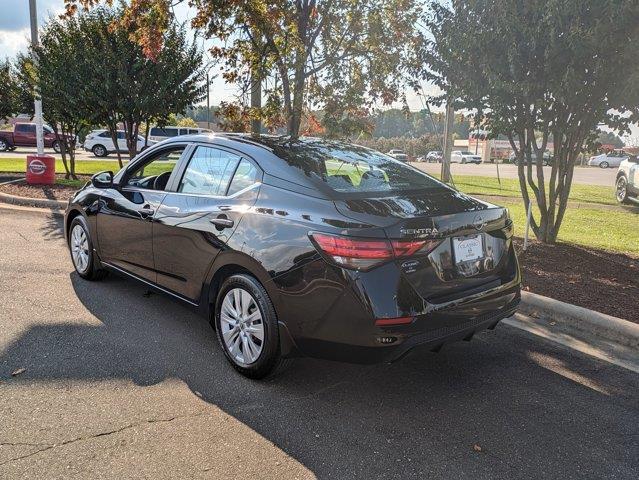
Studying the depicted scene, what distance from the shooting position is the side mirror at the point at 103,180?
4.98 meters

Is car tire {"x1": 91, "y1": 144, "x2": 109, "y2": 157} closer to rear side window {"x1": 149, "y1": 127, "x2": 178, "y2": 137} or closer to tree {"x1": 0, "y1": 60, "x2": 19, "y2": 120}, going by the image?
rear side window {"x1": 149, "y1": 127, "x2": 178, "y2": 137}

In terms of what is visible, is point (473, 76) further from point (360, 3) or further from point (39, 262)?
point (39, 262)

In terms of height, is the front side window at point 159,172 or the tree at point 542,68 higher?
the tree at point 542,68

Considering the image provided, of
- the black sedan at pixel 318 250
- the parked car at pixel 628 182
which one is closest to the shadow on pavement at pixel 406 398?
the black sedan at pixel 318 250

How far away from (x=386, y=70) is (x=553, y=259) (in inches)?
173

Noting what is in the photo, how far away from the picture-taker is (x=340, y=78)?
894 cm

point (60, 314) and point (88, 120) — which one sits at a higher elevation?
point (88, 120)

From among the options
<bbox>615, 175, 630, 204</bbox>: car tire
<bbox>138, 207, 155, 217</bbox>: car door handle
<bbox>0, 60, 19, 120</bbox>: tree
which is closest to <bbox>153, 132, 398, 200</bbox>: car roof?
<bbox>138, 207, 155, 217</bbox>: car door handle

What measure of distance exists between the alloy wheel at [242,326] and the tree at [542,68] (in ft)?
13.5

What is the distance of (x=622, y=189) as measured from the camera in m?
13.7

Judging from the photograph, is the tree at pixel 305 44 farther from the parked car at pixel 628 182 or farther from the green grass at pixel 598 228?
the parked car at pixel 628 182

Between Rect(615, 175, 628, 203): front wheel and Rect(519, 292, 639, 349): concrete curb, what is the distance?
10322 mm

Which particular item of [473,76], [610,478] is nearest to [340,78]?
[473,76]

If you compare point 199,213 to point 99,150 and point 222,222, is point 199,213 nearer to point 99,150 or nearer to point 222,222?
point 222,222
